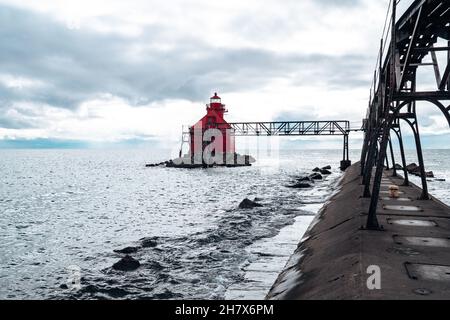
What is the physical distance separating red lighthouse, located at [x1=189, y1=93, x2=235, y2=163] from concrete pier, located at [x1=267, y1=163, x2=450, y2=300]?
180 ft

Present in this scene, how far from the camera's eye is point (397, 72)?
891cm

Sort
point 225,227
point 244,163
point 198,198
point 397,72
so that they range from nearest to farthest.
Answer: point 397,72, point 225,227, point 198,198, point 244,163

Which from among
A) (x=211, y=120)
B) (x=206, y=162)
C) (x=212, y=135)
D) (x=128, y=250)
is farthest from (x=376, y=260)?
(x=206, y=162)

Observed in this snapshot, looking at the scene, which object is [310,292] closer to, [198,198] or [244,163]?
[198,198]

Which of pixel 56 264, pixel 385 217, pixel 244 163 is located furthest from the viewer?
pixel 244 163

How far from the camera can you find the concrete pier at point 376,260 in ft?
18.2

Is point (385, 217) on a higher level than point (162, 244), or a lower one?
higher

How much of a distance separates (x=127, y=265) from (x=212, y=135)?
191ft

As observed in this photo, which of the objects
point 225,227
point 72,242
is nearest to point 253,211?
point 225,227

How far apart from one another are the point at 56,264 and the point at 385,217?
11193 mm

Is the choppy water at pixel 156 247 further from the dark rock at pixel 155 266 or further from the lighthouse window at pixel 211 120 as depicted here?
the lighthouse window at pixel 211 120

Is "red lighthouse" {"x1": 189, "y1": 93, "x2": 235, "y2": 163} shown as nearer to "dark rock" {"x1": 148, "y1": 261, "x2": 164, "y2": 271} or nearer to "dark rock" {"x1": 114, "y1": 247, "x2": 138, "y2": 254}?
"dark rock" {"x1": 114, "y1": 247, "x2": 138, "y2": 254}

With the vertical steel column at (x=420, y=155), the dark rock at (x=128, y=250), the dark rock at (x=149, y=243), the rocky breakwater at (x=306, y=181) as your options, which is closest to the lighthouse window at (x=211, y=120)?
the rocky breakwater at (x=306, y=181)

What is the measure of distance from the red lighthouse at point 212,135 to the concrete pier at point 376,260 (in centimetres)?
5481
